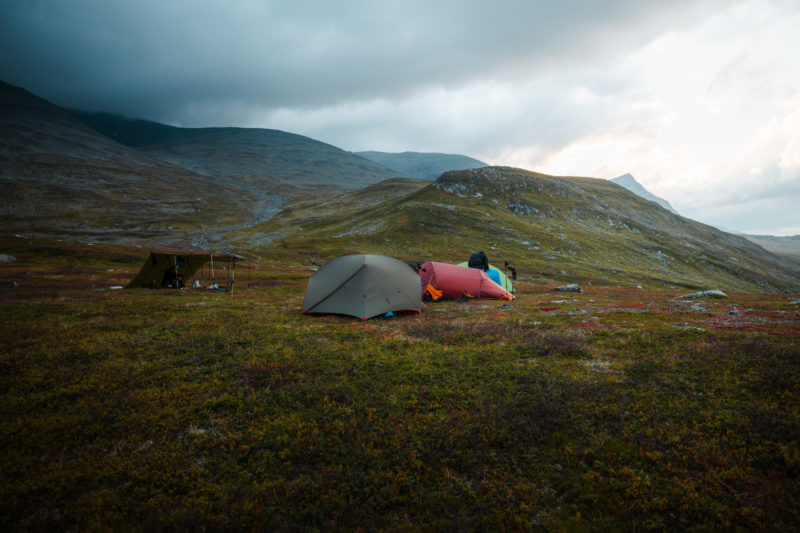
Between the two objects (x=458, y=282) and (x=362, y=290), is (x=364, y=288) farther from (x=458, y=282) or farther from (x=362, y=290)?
(x=458, y=282)

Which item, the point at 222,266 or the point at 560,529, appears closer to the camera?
the point at 560,529

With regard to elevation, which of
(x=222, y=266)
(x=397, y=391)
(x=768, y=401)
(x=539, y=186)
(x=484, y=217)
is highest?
(x=539, y=186)

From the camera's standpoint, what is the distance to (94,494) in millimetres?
5664

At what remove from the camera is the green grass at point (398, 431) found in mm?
5500

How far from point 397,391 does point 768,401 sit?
30.2 feet

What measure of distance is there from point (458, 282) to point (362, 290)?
34.5 ft

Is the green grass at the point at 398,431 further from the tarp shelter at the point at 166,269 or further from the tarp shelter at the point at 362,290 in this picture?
the tarp shelter at the point at 166,269

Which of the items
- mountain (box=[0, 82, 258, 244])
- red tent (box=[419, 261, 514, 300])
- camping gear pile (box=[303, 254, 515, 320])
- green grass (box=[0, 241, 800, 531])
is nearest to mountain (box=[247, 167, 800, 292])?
mountain (box=[0, 82, 258, 244])

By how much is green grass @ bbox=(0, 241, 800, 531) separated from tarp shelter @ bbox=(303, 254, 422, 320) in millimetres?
4369

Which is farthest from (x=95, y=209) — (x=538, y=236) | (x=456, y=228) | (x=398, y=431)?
(x=398, y=431)

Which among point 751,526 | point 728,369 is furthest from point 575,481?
point 728,369

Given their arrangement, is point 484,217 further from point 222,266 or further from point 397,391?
point 397,391

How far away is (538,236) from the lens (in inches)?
4023

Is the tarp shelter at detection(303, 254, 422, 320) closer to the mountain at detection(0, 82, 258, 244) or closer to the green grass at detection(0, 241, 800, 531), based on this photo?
the green grass at detection(0, 241, 800, 531)
